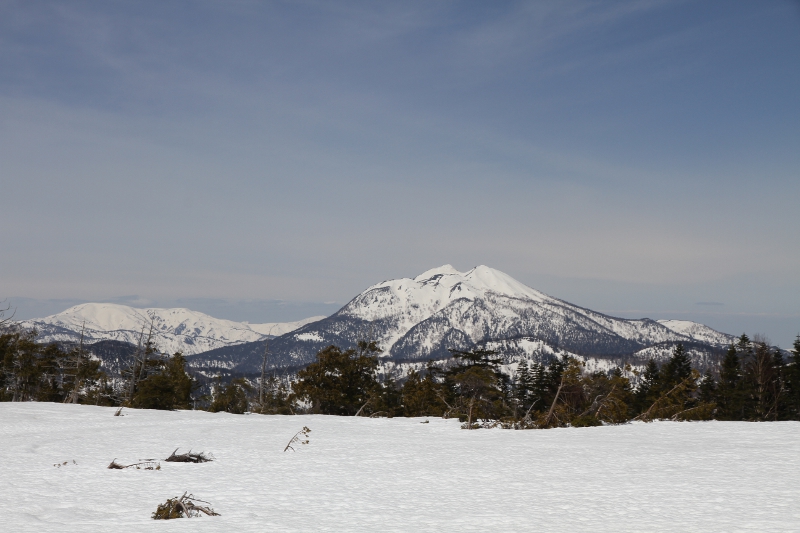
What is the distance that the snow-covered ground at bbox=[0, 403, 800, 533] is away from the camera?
29.0 feet

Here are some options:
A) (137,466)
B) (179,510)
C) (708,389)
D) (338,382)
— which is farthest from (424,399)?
(179,510)

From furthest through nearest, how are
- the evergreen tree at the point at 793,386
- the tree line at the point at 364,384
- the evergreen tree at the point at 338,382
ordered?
1. the evergreen tree at the point at 793,386
2. the evergreen tree at the point at 338,382
3. the tree line at the point at 364,384

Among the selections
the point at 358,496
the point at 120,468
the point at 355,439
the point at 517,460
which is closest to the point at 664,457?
the point at 517,460

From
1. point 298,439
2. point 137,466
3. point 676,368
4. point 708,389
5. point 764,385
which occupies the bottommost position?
point 137,466

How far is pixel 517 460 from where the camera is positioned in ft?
50.2

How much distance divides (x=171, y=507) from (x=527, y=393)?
60.9 metres

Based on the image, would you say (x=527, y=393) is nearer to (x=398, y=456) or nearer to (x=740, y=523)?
(x=398, y=456)

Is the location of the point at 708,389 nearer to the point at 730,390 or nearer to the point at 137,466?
the point at 730,390

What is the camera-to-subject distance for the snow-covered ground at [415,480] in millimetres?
8828

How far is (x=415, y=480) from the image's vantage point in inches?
499

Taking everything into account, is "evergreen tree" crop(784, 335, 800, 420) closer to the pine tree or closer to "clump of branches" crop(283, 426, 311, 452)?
the pine tree

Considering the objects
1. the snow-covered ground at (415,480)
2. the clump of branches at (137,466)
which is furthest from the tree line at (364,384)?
the clump of branches at (137,466)

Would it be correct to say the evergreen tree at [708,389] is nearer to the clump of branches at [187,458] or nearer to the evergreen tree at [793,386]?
the evergreen tree at [793,386]

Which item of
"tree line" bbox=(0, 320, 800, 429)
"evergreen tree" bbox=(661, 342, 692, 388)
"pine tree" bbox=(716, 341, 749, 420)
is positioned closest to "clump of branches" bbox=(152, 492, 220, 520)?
"tree line" bbox=(0, 320, 800, 429)
